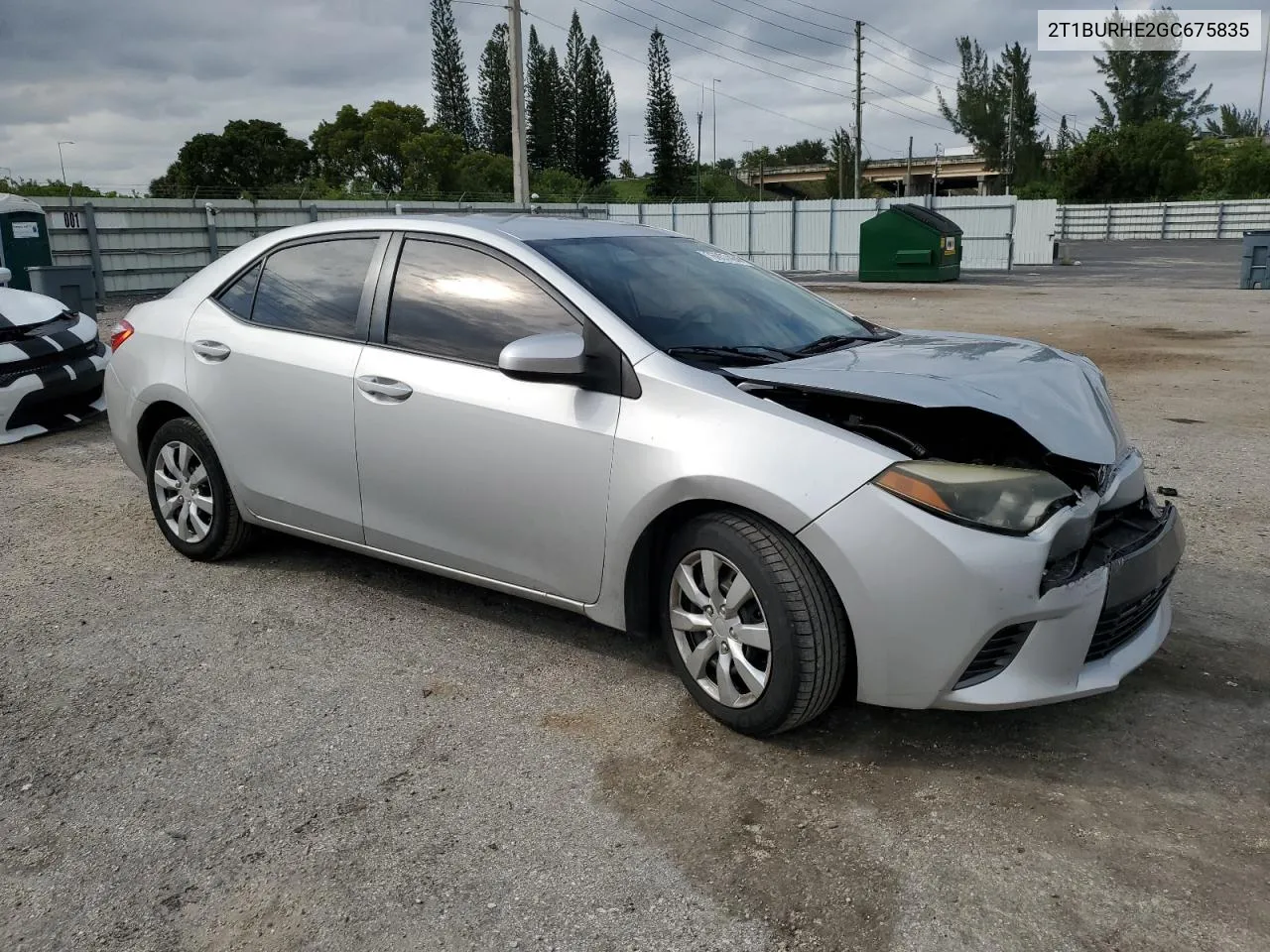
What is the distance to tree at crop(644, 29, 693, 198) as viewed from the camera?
74812 millimetres

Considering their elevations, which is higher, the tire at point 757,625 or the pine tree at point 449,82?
the pine tree at point 449,82

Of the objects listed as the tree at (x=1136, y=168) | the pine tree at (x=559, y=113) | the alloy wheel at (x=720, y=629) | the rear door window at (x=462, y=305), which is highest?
the pine tree at (x=559, y=113)

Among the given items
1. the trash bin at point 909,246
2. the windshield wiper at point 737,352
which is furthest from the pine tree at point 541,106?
the windshield wiper at point 737,352

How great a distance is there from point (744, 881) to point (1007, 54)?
3855 inches

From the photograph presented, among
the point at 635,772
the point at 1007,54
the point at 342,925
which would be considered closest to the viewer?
the point at 342,925

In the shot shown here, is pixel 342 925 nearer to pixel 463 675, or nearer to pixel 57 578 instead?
pixel 463 675

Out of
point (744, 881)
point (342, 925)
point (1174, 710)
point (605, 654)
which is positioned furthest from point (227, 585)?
point (1174, 710)

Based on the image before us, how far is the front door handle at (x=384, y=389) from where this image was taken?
12.4 feet

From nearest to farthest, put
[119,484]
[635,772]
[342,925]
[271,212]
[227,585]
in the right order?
1. [342,925]
2. [635,772]
3. [227,585]
4. [119,484]
5. [271,212]

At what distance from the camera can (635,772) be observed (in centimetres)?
302

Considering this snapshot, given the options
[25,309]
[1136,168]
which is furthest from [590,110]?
[25,309]

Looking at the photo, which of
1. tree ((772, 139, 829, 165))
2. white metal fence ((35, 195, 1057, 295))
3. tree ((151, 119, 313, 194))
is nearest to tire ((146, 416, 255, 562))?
white metal fence ((35, 195, 1057, 295))

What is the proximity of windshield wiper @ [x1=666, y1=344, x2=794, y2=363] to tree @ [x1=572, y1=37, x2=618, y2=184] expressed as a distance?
7794 centimetres

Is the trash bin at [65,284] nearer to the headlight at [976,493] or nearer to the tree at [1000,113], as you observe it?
the headlight at [976,493]
